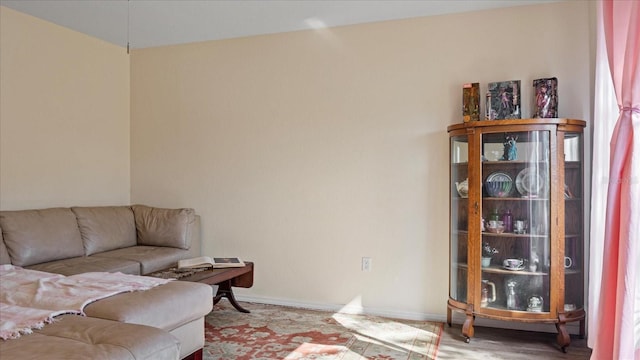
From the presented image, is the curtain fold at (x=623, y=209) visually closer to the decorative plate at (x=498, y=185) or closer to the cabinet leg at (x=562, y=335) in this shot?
the cabinet leg at (x=562, y=335)

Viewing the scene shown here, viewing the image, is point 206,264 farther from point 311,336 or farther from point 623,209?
point 623,209

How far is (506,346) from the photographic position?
116 inches

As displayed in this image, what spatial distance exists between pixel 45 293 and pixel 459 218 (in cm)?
258

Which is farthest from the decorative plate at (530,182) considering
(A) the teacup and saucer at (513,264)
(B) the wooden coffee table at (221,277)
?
(B) the wooden coffee table at (221,277)

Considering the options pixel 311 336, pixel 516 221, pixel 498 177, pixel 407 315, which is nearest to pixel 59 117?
pixel 311 336

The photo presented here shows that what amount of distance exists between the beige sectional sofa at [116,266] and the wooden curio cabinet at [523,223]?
1.81 m

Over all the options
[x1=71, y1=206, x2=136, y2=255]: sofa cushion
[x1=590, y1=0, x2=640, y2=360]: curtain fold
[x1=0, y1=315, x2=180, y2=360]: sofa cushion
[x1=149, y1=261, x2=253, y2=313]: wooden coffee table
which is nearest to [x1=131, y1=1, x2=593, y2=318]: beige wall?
[x1=149, y1=261, x2=253, y2=313]: wooden coffee table

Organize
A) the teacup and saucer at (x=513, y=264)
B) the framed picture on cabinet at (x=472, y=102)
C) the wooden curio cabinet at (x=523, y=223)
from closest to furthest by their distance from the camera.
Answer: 1. the wooden curio cabinet at (x=523, y=223)
2. the teacup and saucer at (x=513, y=264)
3. the framed picture on cabinet at (x=472, y=102)

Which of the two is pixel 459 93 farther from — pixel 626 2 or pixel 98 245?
pixel 98 245

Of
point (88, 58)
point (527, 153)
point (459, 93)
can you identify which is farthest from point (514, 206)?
point (88, 58)

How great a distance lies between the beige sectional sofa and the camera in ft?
5.41

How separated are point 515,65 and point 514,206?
3.50ft

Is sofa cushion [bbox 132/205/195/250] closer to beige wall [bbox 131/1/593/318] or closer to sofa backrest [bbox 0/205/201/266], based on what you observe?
sofa backrest [bbox 0/205/201/266]

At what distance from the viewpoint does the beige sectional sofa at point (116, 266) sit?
1.65 meters
